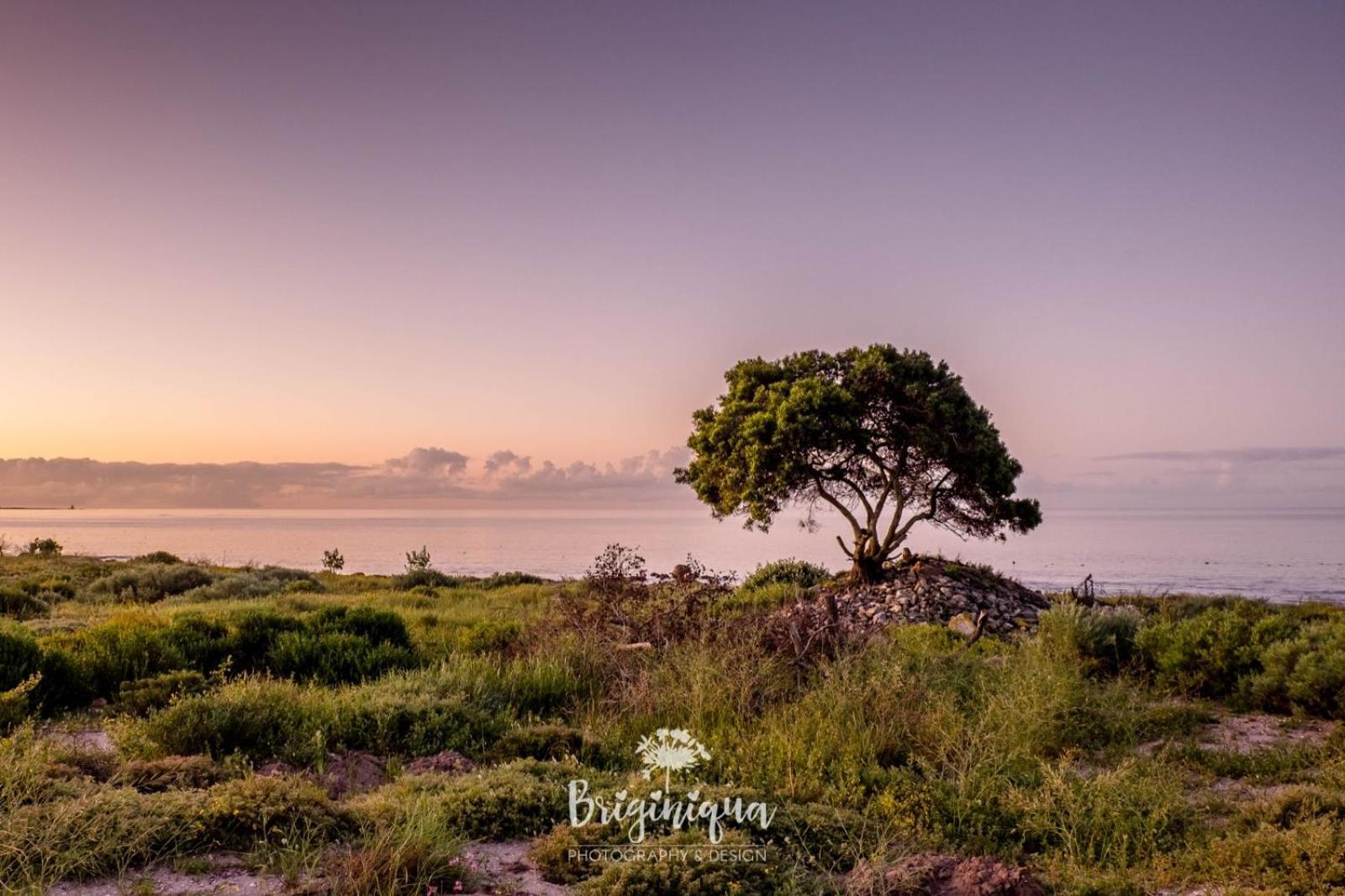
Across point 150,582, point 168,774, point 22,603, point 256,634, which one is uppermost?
point 168,774

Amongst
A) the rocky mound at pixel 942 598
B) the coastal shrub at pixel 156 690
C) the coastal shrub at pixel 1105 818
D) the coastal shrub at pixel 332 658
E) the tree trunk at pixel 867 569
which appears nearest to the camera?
the coastal shrub at pixel 1105 818

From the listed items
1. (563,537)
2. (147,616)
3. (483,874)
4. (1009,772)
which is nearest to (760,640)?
(1009,772)

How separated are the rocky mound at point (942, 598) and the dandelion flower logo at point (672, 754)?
743 cm

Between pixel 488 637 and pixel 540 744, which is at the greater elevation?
pixel 540 744

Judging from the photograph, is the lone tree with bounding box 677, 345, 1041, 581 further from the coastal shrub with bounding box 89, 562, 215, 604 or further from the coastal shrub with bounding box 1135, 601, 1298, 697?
the coastal shrub with bounding box 89, 562, 215, 604

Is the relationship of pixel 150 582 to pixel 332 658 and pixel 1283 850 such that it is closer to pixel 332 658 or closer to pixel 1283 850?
pixel 332 658

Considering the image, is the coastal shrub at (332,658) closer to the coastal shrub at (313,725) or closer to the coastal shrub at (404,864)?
the coastal shrub at (313,725)

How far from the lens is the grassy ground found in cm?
488

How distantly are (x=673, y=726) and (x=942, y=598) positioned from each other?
33.8 feet

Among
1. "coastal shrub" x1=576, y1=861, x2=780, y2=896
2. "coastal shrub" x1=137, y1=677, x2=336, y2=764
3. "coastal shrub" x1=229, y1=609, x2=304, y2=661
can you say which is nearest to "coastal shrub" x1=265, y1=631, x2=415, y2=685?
"coastal shrub" x1=229, y1=609, x2=304, y2=661

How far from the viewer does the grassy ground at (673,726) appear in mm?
4875

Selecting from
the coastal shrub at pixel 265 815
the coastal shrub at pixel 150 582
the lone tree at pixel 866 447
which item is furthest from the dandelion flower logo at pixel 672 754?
the coastal shrub at pixel 150 582

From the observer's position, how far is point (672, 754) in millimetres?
6898

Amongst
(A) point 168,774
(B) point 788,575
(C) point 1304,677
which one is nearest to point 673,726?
(A) point 168,774
